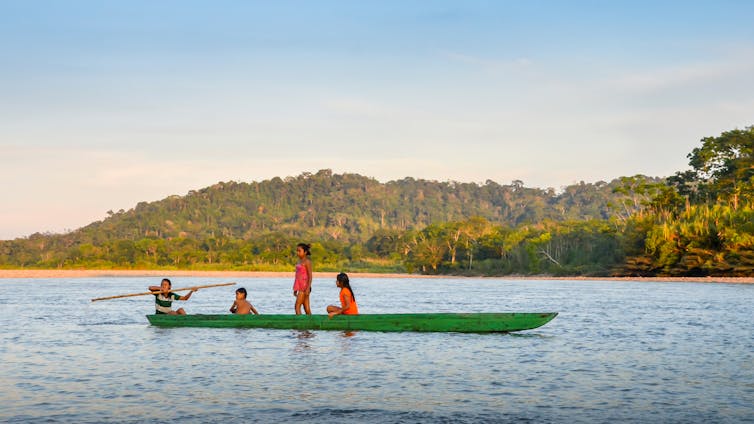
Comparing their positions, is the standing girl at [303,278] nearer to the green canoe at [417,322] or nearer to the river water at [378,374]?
the green canoe at [417,322]

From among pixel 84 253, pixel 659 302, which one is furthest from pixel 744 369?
pixel 84 253

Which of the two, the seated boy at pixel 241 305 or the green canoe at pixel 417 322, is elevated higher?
the seated boy at pixel 241 305

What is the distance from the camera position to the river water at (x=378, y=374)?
10.4 m

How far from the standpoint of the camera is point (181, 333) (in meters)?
20.6

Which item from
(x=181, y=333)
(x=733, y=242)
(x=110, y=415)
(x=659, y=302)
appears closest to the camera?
(x=110, y=415)

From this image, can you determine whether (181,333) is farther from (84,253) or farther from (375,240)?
(375,240)

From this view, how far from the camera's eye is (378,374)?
13656mm

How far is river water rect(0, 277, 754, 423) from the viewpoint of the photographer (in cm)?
1035

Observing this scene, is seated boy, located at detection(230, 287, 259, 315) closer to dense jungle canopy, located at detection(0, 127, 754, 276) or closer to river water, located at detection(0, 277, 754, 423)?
river water, located at detection(0, 277, 754, 423)

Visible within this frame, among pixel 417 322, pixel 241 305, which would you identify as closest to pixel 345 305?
pixel 417 322

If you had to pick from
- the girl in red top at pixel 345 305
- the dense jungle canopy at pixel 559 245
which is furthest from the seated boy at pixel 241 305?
the dense jungle canopy at pixel 559 245

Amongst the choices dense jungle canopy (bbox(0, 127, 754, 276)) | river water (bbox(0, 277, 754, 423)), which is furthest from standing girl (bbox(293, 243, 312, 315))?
dense jungle canopy (bbox(0, 127, 754, 276))

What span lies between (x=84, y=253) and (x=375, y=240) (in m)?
44.0

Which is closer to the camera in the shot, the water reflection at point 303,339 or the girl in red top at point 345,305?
the water reflection at point 303,339
